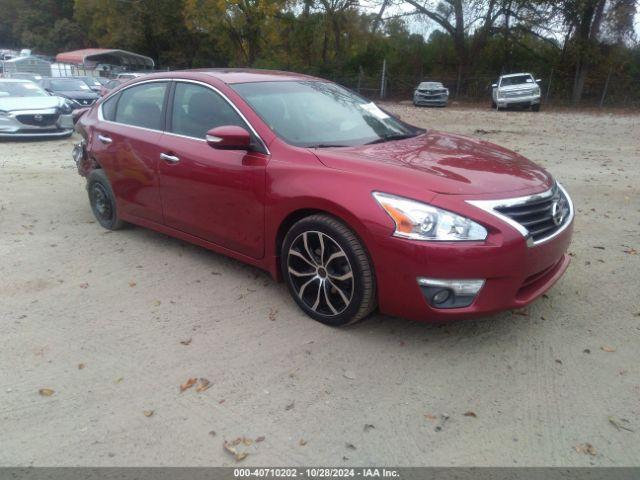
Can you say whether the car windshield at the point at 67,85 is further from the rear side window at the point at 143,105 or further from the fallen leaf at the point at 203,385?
the fallen leaf at the point at 203,385

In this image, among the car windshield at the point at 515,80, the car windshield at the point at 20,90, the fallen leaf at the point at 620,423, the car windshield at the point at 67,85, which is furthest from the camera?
the car windshield at the point at 515,80

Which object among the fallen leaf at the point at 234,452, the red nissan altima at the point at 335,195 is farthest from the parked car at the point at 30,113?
the fallen leaf at the point at 234,452

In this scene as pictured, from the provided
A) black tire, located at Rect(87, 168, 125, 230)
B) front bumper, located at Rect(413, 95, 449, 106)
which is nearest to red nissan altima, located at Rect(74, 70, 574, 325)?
black tire, located at Rect(87, 168, 125, 230)

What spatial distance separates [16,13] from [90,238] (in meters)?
74.5

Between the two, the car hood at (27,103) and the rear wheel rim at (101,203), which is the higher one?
the car hood at (27,103)

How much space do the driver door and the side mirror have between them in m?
0.14

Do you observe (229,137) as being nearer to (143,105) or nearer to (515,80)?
(143,105)

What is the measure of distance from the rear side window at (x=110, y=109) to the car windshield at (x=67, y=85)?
14210 millimetres

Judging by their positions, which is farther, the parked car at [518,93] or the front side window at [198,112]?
the parked car at [518,93]

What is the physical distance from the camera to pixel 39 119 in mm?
12320

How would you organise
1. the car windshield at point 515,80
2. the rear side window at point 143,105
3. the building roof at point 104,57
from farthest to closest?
the building roof at point 104,57
the car windshield at point 515,80
the rear side window at point 143,105

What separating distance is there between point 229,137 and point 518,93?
908 inches

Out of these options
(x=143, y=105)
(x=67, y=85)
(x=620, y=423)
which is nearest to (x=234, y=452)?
(x=620, y=423)

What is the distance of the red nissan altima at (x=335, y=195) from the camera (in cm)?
310
